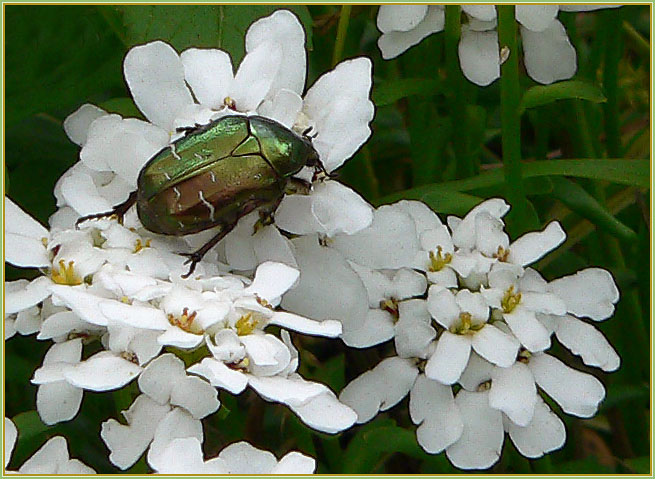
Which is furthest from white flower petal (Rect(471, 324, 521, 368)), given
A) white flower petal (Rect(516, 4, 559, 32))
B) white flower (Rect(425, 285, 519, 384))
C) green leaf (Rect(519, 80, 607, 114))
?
white flower petal (Rect(516, 4, 559, 32))

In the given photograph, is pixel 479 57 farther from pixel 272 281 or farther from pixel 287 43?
pixel 272 281

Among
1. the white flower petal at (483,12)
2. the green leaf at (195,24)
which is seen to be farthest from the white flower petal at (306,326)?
the white flower petal at (483,12)

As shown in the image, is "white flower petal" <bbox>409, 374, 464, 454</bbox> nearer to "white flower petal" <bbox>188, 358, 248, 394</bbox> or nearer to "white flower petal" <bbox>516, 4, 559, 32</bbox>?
"white flower petal" <bbox>188, 358, 248, 394</bbox>

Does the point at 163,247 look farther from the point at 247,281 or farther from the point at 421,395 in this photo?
the point at 421,395

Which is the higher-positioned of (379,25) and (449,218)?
(379,25)

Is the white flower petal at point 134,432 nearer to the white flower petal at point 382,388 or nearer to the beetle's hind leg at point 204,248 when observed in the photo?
the beetle's hind leg at point 204,248

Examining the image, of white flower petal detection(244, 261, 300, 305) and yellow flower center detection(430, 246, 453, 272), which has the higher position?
white flower petal detection(244, 261, 300, 305)

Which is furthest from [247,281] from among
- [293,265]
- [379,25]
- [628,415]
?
[628,415]
